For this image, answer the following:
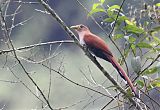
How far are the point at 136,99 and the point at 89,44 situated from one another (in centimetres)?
37

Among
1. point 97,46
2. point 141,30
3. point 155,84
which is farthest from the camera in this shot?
point 97,46

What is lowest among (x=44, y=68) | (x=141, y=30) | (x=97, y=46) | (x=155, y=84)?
(x=155, y=84)

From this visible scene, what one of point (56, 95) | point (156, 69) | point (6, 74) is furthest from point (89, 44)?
point (56, 95)

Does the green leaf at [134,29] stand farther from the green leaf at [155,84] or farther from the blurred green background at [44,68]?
the blurred green background at [44,68]

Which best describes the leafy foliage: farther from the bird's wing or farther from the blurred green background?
the blurred green background

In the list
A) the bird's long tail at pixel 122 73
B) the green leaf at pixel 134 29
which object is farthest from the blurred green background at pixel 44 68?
the green leaf at pixel 134 29

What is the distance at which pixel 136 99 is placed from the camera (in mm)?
1537

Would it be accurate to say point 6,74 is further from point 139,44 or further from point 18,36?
point 139,44

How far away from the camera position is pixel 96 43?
1.77 m

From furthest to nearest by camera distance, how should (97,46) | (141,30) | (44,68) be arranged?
1. (44,68)
2. (97,46)
3. (141,30)

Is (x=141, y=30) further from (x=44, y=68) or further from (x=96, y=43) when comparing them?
(x=44, y=68)

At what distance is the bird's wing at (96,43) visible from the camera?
1.71 m

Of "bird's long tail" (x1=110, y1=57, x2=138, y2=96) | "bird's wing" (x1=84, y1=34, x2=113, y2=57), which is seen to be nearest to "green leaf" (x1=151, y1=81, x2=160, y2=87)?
"bird's long tail" (x1=110, y1=57, x2=138, y2=96)

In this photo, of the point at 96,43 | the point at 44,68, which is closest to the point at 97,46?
the point at 96,43
